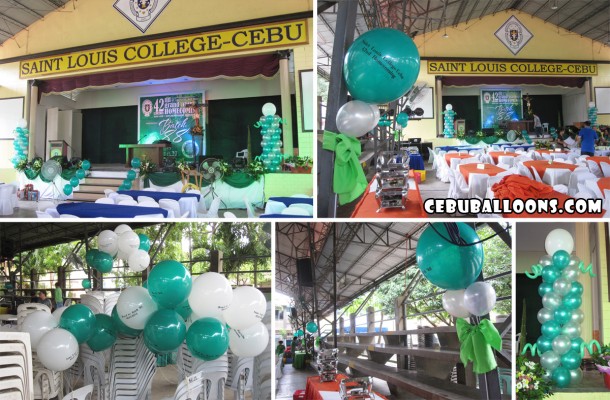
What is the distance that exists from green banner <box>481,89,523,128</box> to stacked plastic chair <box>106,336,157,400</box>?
167 inches

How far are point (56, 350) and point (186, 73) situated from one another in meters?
6.67

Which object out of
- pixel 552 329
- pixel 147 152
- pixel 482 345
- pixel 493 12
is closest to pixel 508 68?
pixel 493 12

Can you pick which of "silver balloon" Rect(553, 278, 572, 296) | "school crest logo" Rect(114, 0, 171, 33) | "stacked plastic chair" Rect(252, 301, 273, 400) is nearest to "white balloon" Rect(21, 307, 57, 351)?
"stacked plastic chair" Rect(252, 301, 273, 400)

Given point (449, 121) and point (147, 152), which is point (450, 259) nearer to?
point (449, 121)

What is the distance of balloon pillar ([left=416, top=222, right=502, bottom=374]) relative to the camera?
282 cm

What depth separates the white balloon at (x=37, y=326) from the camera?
140 inches

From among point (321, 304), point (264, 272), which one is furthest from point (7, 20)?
point (321, 304)

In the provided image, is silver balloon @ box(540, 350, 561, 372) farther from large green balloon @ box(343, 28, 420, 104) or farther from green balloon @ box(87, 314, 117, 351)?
green balloon @ box(87, 314, 117, 351)

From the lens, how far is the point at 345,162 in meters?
3.01

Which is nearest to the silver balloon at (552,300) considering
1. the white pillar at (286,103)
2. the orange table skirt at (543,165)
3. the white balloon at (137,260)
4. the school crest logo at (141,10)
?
the orange table skirt at (543,165)

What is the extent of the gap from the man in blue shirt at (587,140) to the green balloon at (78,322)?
16.8 feet

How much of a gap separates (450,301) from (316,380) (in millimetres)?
1960

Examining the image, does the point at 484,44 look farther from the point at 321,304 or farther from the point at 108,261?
the point at 108,261

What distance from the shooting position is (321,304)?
23.5 feet
